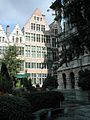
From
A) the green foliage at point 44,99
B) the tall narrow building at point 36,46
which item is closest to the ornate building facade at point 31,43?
the tall narrow building at point 36,46

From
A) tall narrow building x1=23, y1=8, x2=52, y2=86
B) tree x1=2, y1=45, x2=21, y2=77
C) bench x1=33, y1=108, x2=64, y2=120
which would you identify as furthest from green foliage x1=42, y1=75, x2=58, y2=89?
tall narrow building x1=23, y1=8, x2=52, y2=86

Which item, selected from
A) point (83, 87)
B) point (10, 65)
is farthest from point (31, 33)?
point (83, 87)

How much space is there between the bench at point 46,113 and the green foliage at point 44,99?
51 centimetres

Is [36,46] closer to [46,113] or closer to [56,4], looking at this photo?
[46,113]

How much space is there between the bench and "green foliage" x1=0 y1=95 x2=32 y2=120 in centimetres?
149

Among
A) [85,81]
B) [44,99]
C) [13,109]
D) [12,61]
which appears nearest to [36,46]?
[12,61]

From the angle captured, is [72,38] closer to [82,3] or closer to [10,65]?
[82,3]

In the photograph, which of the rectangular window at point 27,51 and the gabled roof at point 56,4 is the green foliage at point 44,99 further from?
the rectangular window at point 27,51

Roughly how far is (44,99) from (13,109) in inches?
171

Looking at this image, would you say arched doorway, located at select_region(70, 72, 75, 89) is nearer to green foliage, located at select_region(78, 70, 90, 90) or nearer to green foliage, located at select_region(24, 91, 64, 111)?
green foliage, located at select_region(78, 70, 90, 90)

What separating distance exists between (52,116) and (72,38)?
8.28m

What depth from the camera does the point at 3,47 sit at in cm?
5350

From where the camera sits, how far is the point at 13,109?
9.24 meters

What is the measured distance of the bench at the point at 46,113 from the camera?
1135 cm
